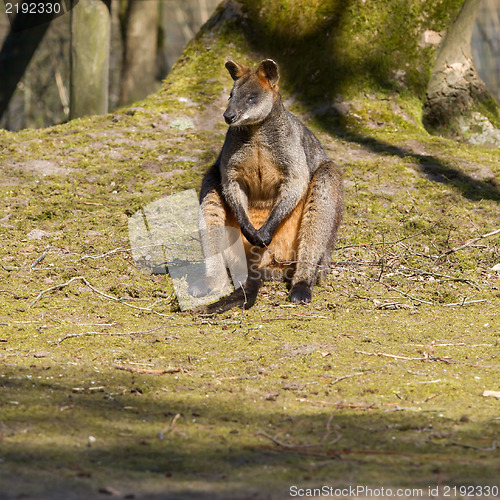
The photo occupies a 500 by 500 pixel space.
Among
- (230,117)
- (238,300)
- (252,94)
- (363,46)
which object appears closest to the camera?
(238,300)

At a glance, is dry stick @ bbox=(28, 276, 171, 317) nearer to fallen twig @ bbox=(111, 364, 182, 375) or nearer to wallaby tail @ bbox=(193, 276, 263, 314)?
wallaby tail @ bbox=(193, 276, 263, 314)

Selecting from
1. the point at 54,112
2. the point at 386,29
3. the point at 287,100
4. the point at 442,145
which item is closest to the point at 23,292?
the point at 287,100

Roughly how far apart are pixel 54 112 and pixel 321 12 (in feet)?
31.8

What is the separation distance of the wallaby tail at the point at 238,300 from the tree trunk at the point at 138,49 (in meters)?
9.56

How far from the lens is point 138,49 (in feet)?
44.9

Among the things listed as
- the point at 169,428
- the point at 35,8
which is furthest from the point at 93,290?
the point at 35,8

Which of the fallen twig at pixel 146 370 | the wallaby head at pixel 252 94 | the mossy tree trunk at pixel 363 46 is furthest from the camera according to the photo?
the mossy tree trunk at pixel 363 46

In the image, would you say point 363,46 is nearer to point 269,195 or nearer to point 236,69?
→ point 236,69

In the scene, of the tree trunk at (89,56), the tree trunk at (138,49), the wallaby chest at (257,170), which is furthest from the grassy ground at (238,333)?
the tree trunk at (138,49)

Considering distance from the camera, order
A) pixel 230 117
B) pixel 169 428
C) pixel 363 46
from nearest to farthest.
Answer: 1. pixel 169 428
2. pixel 230 117
3. pixel 363 46

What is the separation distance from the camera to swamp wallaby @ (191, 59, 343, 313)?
510cm

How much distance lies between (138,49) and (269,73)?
9.26 metres

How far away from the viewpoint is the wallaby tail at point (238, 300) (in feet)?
15.1

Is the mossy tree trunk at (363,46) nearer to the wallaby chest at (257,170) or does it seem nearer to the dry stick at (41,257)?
the wallaby chest at (257,170)
